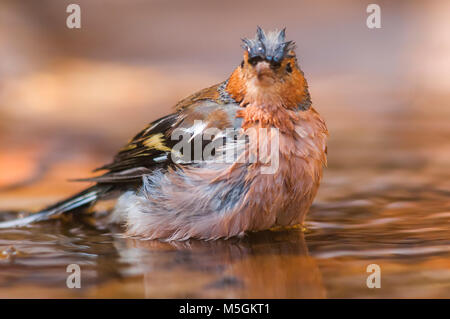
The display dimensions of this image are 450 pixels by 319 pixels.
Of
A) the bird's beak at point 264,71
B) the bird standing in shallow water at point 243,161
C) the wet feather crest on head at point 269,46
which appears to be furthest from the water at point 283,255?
the wet feather crest on head at point 269,46

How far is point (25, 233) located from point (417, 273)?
250cm

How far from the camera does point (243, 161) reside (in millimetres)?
3883

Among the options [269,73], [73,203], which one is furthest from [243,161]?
[73,203]

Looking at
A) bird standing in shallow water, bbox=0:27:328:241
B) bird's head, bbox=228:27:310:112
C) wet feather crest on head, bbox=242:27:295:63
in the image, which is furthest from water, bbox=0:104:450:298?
wet feather crest on head, bbox=242:27:295:63

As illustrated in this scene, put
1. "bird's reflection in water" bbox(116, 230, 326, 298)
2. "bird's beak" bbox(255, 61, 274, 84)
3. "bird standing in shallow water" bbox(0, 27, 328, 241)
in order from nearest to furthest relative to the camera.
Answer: "bird's reflection in water" bbox(116, 230, 326, 298), "bird's beak" bbox(255, 61, 274, 84), "bird standing in shallow water" bbox(0, 27, 328, 241)

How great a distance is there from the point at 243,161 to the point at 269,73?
54 centimetres

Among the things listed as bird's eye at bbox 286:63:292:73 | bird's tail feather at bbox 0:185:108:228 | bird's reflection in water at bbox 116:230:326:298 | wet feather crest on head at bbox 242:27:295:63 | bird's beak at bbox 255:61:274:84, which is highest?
wet feather crest on head at bbox 242:27:295:63

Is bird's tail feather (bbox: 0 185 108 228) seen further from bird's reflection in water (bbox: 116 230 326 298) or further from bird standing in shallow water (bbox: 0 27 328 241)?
bird's reflection in water (bbox: 116 230 326 298)

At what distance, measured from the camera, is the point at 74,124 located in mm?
7820

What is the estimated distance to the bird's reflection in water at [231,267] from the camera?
10.1 ft

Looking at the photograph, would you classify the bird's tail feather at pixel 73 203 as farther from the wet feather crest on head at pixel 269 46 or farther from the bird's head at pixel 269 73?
the wet feather crest on head at pixel 269 46

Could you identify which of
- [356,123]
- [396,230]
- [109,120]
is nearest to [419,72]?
[356,123]

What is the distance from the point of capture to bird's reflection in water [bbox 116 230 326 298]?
121 inches

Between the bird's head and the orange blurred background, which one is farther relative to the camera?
the orange blurred background
